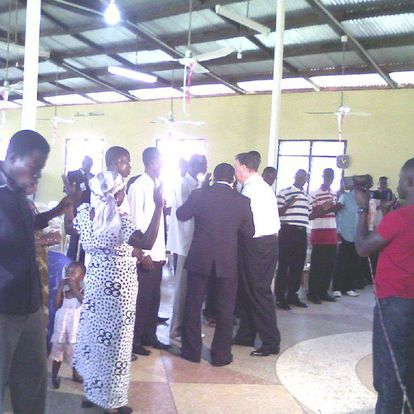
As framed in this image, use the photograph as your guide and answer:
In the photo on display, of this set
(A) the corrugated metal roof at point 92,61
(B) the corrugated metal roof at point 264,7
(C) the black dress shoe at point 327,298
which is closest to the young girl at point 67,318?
(C) the black dress shoe at point 327,298

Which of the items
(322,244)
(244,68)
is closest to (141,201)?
(322,244)

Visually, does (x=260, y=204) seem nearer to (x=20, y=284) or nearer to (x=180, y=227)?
(x=180, y=227)

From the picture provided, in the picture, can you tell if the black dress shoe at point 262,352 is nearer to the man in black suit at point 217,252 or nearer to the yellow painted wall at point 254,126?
the man in black suit at point 217,252

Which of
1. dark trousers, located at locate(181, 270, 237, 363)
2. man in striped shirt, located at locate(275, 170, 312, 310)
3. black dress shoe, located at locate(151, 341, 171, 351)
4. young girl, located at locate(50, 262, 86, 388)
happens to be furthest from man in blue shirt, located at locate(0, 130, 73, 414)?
man in striped shirt, located at locate(275, 170, 312, 310)

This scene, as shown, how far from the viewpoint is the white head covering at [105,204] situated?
2387 mm

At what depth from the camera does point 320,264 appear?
18.9 feet

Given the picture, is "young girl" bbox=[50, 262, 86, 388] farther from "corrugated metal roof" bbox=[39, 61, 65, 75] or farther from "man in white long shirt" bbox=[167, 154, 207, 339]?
"corrugated metal roof" bbox=[39, 61, 65, 75]

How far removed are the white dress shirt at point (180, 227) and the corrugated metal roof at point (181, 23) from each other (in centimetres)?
616

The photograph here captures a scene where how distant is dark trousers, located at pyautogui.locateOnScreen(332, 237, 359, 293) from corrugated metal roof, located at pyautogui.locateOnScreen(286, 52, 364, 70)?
5.10m

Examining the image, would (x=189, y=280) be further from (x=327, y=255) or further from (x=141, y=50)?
(x=141, y=50)

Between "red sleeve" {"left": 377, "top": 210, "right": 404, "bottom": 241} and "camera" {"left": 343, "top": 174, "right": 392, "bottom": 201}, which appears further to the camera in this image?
"camera" {"left": 343, "top": 174, "right": 392, "bottom": 201}

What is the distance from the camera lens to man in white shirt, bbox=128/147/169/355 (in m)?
3.40

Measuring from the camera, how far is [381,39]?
30.2 feet

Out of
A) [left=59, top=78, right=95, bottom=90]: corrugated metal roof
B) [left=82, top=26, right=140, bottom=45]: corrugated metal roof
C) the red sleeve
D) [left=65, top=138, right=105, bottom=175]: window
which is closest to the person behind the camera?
the red sleeve
